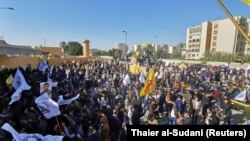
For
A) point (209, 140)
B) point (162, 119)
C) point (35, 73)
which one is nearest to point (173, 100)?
point (162, 119)

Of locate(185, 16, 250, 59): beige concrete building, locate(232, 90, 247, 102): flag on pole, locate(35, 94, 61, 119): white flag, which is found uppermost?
locate(185, 16, 250, 59): beige concrete building

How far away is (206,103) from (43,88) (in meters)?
6.34

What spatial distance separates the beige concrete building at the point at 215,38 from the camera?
95.1 m

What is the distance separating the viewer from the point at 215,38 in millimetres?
105062

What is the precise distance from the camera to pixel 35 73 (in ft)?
50.8

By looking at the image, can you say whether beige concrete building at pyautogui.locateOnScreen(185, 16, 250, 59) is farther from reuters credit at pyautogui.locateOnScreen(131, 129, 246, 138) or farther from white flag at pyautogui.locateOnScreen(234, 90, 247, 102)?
reuters credit at pyautogui.locateOnScreen(131, 129, 246, 138)

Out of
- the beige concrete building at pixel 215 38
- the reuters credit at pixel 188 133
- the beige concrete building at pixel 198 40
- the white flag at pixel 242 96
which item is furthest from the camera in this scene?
the beige concrete building at pixel 198 40

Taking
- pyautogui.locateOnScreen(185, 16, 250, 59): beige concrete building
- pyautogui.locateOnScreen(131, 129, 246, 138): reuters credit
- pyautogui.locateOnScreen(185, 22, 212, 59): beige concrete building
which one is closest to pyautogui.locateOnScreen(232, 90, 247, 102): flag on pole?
pyautogui.locateOnScreen(131, 129, 246, 138): reuters credit

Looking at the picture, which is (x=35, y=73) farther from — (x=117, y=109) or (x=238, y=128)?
(x=238, y=128)

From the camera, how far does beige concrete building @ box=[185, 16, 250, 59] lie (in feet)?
312

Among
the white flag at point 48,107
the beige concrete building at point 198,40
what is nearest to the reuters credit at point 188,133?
the white flag at point 48,107

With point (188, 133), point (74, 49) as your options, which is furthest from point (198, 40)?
point (188, 133)

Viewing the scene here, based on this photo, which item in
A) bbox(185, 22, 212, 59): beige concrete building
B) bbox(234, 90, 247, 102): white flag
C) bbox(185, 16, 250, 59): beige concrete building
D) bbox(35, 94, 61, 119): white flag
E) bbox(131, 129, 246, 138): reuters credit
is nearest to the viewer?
bbox(131, 129, 246, 138): reuters credit

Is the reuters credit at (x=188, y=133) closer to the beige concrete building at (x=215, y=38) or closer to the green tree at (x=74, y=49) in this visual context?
the green tree at (x=74, y=49)
